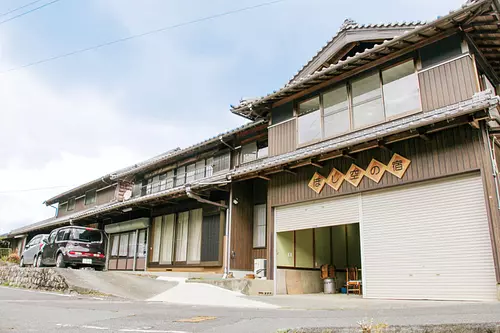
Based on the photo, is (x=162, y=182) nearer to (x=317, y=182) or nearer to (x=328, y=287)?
(x=328, y=287)

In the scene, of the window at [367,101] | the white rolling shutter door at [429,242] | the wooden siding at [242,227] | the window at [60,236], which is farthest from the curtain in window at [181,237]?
the window at [367,101]

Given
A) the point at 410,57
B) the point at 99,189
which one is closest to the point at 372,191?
the point at 410,57

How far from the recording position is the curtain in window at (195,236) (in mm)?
14984

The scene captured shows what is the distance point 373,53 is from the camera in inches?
392

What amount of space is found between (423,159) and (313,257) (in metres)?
5.81

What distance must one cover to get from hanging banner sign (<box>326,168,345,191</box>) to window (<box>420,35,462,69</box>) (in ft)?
10.8

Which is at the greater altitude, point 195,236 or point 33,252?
point 195,236

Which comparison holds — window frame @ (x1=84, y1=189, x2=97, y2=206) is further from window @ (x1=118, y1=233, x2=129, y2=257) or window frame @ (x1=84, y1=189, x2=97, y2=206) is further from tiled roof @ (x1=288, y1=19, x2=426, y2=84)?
tiled roof @ (x1=288, y1=19, x2=426, y2=84)

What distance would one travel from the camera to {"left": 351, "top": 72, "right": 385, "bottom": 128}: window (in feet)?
33.5

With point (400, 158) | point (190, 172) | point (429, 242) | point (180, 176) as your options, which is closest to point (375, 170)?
point (400, 158)

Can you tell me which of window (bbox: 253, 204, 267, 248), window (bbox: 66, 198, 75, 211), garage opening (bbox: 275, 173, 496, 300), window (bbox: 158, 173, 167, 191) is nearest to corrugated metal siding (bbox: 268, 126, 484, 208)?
garage opening (bbox: 275, 173, 496, 300)

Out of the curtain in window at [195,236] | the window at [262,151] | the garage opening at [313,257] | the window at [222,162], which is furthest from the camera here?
the window at [222,162]

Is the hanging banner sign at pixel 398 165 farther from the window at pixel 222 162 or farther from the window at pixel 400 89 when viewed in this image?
the window at pixel 222 162

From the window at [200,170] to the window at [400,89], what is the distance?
9.10m
